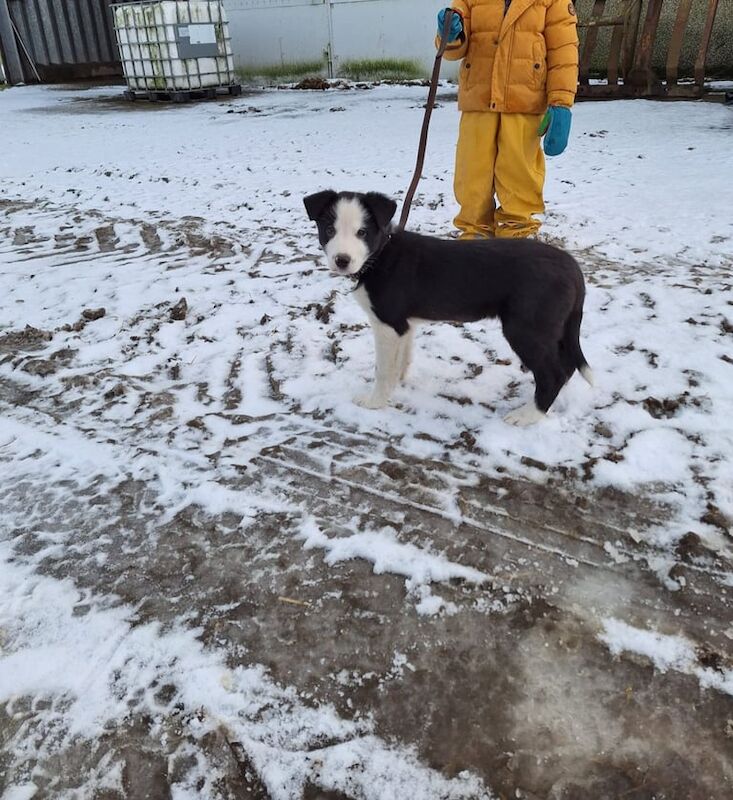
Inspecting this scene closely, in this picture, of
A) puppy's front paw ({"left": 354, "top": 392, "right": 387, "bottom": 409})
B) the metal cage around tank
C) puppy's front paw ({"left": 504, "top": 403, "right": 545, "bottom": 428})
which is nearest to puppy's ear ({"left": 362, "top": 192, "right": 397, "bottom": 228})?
puppy's front paw ({"left": 354, "top": 392, "right": 387, "bottom": 409})

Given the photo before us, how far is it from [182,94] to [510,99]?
39.0 feet

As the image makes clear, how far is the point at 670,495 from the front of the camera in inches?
104

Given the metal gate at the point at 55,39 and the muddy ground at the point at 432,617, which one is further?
the metal gate at the point at 55,39

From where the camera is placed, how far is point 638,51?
1123cm

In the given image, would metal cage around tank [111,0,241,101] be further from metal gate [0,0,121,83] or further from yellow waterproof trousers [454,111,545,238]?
yellow waterproof trousers [454,111,545,238]

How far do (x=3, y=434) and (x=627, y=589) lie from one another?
9.86 ft

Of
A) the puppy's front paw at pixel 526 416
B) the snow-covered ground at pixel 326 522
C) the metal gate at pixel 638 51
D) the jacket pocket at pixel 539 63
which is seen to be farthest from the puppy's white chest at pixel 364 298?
the metal gate at pixel 638 51

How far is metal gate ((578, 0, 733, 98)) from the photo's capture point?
10641 mm

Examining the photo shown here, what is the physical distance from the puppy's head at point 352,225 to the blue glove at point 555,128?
2342 mm

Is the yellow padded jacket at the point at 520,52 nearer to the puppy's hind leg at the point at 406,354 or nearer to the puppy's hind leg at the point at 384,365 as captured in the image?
the puppy's hind leg at the point at 406,354

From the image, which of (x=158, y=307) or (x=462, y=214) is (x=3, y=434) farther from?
(x=462, y=214)

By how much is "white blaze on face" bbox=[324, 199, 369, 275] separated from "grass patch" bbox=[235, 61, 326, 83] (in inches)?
617

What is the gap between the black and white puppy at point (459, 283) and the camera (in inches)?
112

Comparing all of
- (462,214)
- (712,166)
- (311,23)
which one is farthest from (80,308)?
(311,23)
